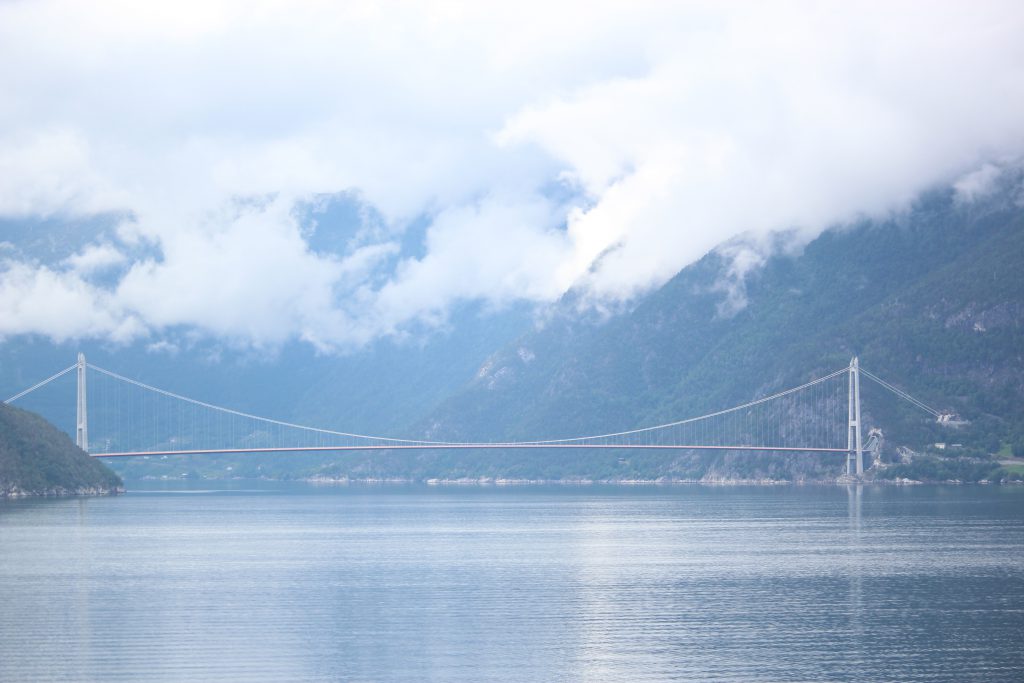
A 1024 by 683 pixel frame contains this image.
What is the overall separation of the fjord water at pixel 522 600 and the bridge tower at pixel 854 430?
53.2 m

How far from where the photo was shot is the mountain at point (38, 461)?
389ft

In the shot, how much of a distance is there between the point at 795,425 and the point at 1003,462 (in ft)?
81.0

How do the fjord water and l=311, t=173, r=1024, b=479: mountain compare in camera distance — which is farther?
l=311, t=173, r=1024, b=479: mountain

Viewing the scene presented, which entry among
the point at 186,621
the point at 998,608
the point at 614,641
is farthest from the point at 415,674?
the point at 998,608

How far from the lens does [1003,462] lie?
137m

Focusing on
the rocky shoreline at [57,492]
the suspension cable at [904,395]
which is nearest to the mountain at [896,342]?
the suspension cable at [904,395]

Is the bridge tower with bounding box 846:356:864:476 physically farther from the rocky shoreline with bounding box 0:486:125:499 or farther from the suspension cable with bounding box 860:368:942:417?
the rocky shoreline with bounding box 0:486:125:499

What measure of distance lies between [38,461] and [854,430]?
74099 mm

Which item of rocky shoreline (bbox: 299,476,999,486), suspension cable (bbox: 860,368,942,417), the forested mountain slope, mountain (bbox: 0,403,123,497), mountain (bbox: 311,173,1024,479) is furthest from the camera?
the forested mountain slope

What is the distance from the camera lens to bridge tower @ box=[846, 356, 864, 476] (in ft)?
458

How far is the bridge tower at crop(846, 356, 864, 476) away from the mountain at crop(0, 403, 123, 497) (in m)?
67.0

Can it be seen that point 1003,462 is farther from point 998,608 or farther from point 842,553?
point 998,608

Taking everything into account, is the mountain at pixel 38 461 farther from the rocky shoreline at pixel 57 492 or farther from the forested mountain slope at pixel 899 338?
the forested mountain slope at pixel 899 338

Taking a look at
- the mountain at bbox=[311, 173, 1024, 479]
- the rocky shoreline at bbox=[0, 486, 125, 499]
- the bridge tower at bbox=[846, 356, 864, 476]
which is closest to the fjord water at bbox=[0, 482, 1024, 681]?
the rocky shoreline at bbox=[0, 486, 125, 499]
